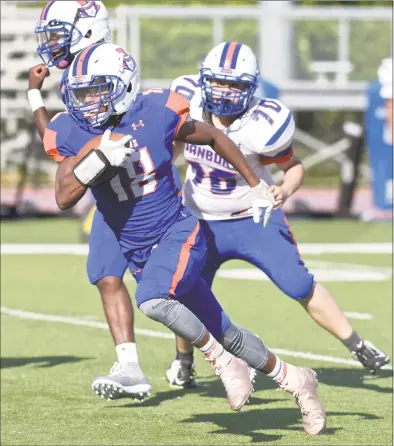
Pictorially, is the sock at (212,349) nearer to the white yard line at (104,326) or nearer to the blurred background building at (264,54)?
the white yard line at (104,326)

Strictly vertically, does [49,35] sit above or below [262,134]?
above

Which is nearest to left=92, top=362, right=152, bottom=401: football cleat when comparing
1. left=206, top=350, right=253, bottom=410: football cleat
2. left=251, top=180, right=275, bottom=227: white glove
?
left=206, top=350, right=253, bottom=410: football cleat

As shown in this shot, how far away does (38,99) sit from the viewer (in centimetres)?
630

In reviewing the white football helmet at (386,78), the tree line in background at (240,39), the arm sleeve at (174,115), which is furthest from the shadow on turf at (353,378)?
the tree line in background at (240,39)

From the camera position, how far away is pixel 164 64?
53.3 feet

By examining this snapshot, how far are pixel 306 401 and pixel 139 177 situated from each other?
4.16 feet

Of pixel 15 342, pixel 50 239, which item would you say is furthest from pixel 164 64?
pixel 15 342

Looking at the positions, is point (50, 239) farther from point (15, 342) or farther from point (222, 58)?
point (222, 58)

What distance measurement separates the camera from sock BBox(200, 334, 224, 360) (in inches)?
223

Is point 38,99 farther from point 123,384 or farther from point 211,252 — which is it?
point 123,384

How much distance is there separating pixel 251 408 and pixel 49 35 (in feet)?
7.19

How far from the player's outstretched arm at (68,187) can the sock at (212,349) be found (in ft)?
2.89

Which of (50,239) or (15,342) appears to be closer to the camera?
(15,342)

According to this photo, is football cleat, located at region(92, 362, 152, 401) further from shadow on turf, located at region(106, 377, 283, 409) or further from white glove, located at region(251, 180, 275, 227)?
white glove, located at region(251, 180, 275, 227)
